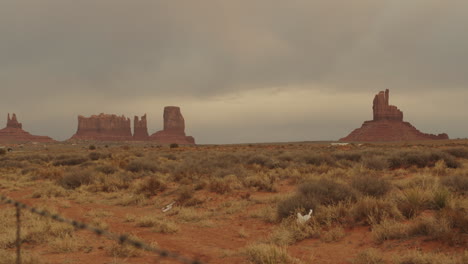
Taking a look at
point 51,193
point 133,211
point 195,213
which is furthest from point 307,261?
point 51,193

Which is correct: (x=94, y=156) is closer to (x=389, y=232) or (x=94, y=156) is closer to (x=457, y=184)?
(x=457, y=184)

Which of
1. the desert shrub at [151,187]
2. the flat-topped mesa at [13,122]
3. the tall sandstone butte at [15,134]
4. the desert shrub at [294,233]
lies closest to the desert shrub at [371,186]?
the desert shrub at [294,233]

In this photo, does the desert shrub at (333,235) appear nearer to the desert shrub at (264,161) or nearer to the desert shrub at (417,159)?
the desert shrub at (264,161)

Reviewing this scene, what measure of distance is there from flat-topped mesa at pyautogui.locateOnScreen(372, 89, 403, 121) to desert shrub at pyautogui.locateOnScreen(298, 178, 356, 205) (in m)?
163

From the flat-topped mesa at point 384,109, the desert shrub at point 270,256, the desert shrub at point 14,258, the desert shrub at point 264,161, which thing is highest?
the flat-topped mesa at point 384,109

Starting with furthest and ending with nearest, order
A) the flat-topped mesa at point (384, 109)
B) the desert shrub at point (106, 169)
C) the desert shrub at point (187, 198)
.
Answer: the flat-topped mesa at point (384, 109), the desert shrub at point (106, 169), the desert shrub at point (187, 198)

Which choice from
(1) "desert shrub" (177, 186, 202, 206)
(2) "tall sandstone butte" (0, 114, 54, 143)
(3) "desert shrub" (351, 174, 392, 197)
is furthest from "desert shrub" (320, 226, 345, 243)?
(2) "tall sandstone butte" (0, 114, 54, 143)

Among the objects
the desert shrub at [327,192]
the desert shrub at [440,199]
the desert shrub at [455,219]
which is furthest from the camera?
the desert shrub at [327,192]

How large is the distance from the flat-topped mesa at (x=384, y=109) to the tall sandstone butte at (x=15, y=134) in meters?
178

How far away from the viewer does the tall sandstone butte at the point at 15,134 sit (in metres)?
168

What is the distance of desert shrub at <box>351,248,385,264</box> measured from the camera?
20.0 feet

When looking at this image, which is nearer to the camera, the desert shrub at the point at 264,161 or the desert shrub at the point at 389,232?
the desert shrub at the point at 389,232

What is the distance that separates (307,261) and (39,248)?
6191 millimetres

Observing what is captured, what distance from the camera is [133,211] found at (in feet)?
39.8
